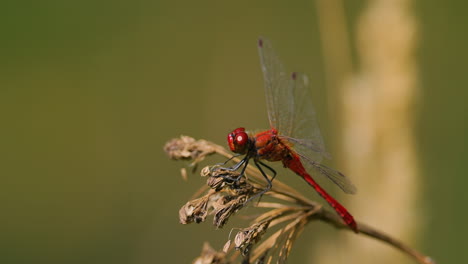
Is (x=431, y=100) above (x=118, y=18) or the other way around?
the other way around

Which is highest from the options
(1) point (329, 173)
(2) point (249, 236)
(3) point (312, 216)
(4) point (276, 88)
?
(4) point (276, 88)

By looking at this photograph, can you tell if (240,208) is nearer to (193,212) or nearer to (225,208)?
(225,208)

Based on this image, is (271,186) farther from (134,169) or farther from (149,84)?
(149,84)

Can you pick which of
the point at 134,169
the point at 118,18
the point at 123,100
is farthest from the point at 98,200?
the point at 118,18

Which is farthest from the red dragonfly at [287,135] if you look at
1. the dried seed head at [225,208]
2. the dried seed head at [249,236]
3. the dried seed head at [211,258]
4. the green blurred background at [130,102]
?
the green blurred background at [130,102]

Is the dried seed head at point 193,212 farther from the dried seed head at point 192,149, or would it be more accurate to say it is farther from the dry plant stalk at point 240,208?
the dried seed head at point 192,149

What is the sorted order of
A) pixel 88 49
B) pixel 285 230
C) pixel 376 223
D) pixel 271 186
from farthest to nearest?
pixel 88 49 → pixel 376 223 → pixel 271 186 → pixel 285 230

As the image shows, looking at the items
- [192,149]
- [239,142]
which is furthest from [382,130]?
[192,149]

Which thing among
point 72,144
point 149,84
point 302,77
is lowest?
point 72,144

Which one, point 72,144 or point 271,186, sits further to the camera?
point 72,144
